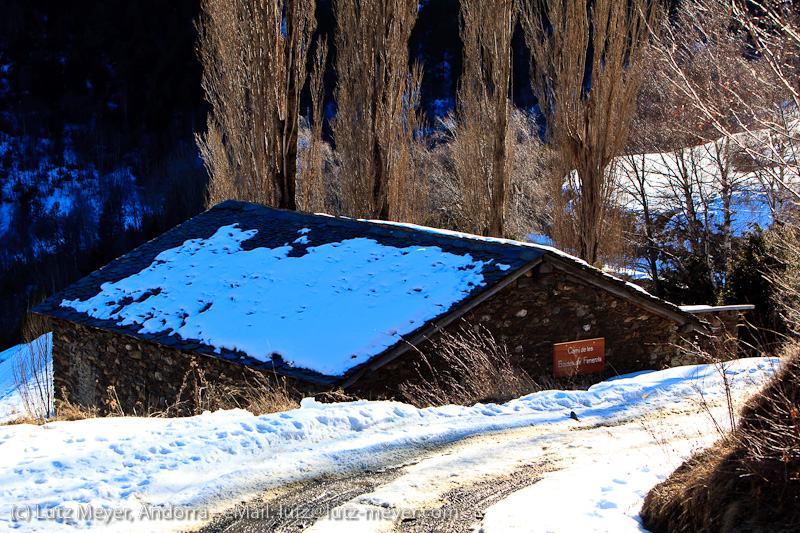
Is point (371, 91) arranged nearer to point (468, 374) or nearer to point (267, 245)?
point (267, 245)

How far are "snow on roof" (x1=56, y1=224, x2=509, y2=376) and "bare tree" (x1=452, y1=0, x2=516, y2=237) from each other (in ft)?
20.9

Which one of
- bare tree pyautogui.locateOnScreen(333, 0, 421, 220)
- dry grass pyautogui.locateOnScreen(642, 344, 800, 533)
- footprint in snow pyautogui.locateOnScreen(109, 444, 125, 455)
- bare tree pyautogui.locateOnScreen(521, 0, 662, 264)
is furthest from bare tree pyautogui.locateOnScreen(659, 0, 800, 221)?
bare tree pyautogui.locateOnScreen(333, 0, 421, 220)

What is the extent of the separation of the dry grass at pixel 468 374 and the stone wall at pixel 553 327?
0.13m

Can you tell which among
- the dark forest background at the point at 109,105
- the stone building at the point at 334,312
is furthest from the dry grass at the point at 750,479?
Answer: the dark forest background at the point at 109,105

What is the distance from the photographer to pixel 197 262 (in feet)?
39.4

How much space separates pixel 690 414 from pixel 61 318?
10.4 m

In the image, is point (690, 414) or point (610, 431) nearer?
point (610, 431)

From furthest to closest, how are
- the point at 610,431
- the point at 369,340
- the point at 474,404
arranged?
the point at 369,340, the point at 474,404, the point at 610,431

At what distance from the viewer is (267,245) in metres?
12.0

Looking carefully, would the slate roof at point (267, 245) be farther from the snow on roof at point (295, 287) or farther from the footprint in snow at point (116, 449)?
the footprint in snow at point (116, 449)

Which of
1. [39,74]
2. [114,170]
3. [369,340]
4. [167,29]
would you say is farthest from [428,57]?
[369,340]

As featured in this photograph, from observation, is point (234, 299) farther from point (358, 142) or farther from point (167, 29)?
point (167, 29)

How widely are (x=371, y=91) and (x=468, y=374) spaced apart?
1070cm

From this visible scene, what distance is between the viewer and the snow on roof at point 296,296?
8.64 metres
